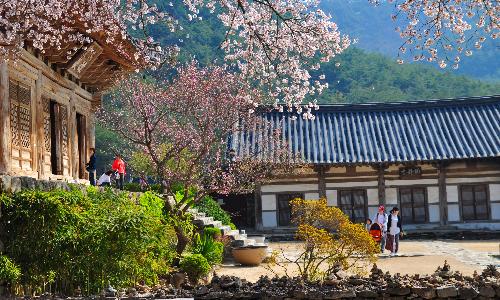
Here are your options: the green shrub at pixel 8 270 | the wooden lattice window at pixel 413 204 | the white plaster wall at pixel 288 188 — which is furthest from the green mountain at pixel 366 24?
the green shrub at pixel 8 270

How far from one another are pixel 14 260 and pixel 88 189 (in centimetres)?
236

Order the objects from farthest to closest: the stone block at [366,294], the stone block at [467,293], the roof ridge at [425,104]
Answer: the roof ridge at [425,104]
the stone block at [366,294]
the stone block at [467,293]

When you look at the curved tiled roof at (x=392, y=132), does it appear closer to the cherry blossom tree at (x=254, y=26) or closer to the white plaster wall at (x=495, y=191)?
the white plaster wall at (x=495, y=191)

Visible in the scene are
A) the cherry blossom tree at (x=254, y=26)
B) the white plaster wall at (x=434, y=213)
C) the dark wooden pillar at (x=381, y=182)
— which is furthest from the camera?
the dark wooden pillar at (x=381, y=182)

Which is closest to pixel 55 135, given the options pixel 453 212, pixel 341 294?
pixel 341 294

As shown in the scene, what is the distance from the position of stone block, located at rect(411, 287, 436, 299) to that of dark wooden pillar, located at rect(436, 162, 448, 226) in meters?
18.2

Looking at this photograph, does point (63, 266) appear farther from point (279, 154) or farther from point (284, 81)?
point (279, 154)

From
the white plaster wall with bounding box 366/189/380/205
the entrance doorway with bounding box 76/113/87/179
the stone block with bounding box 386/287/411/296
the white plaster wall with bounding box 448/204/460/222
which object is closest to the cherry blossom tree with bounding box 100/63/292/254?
the entrance doorway with bounding box 76/113/87/179

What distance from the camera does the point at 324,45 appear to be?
903cm

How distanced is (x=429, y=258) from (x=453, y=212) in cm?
953

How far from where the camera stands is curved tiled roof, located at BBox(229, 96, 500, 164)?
27.1 m

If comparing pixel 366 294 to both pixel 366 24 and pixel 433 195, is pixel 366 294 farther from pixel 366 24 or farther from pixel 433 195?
pixel 366 24

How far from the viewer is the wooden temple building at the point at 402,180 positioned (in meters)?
26.8

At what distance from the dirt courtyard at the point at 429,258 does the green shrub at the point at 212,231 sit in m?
0.84
